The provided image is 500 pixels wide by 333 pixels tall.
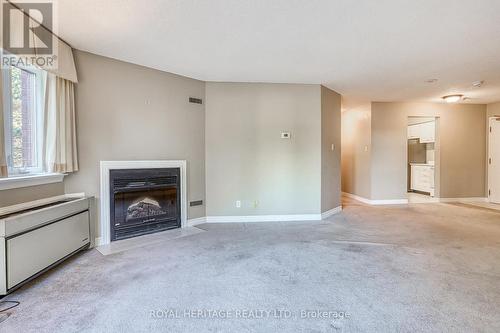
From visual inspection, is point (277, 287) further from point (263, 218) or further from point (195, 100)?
point (195, 100)

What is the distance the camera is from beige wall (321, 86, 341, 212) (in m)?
4.84

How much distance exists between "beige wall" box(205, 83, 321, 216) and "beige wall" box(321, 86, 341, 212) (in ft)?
0.54

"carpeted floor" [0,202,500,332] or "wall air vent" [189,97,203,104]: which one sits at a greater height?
"wall air vent" [189,97,203,104]

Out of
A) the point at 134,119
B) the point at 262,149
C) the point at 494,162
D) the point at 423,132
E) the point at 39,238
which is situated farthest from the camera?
the point at 423,132

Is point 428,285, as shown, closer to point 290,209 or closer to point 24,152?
point 290,209

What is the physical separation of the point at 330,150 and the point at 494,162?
4754mm

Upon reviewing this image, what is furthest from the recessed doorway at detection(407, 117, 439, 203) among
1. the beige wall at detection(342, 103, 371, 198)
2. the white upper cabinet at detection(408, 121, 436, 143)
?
the beige wall at detection(342, 103, 371, 198)

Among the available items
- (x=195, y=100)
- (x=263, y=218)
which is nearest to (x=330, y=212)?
(x=263, y=218)

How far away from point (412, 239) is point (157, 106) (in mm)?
4258

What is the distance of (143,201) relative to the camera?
384 centimetres

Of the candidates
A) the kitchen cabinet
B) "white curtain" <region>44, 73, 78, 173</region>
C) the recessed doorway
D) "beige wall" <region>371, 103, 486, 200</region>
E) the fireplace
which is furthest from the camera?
the recessed doorway

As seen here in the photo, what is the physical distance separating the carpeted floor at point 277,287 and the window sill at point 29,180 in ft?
3.03

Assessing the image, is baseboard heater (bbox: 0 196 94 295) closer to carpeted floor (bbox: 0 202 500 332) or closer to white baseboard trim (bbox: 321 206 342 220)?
carpeted floor (bbox: 0 202 500 332)

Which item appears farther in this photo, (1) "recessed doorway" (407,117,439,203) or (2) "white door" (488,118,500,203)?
(1) "recessed doorway" (407,117,439,203)
